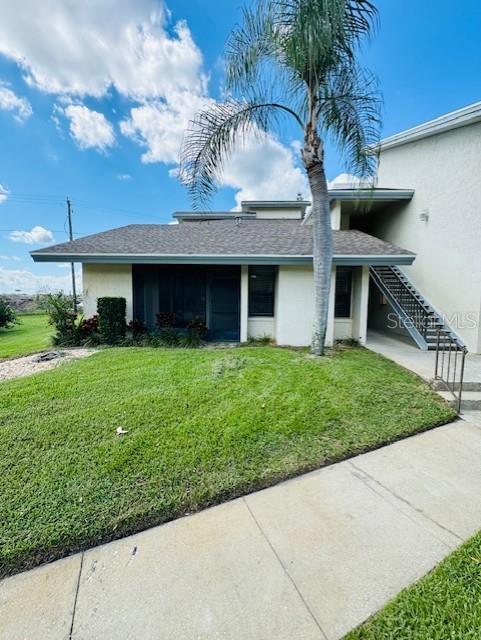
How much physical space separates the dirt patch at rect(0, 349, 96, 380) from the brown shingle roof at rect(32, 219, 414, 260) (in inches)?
109

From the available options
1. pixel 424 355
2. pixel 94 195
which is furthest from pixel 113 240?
pixel 94 195

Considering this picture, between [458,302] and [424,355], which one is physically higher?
[458,302]

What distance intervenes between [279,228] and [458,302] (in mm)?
6367

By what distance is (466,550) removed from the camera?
2.32 m

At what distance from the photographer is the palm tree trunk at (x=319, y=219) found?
21.7ft

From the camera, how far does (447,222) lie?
9.30 m

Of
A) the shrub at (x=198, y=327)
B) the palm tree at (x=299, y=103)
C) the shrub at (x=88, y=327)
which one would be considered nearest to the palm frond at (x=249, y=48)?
the palm tree at (x=299, y=103)

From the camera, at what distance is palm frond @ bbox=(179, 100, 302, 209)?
262 inches

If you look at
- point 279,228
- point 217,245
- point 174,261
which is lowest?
point 174,261

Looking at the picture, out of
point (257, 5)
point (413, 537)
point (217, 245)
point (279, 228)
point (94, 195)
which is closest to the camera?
point (413, 537)

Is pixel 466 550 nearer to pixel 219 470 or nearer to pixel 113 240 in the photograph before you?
pixel 219 470

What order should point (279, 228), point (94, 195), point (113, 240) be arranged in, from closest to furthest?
point (113, 240), point (279, 228), point (94, 195)

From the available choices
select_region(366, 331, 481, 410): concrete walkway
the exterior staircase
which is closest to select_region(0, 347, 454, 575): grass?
select_region(366, 331, 481, 410): concrete walkway

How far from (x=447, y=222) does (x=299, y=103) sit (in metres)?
5.93
